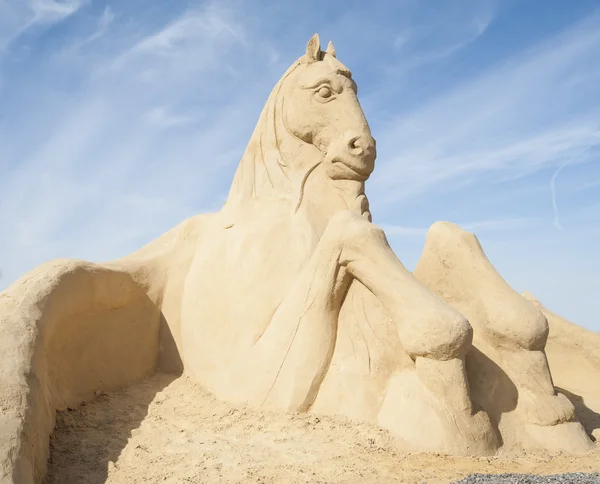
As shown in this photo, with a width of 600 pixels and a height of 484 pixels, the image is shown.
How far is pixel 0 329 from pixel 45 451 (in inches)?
28.1

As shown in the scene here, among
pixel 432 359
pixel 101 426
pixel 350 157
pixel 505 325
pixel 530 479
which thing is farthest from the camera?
pixel 350 157

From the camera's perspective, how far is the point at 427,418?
378 centimetres

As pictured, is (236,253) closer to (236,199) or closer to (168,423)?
(236,199)

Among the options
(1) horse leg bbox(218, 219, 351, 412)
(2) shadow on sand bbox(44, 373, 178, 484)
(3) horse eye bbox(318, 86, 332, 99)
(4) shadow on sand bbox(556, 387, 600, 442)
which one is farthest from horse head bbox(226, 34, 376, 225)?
(4) shadow on sand bbox(556, 387, 600, 442)

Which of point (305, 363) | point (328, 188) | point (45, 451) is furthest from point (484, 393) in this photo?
point (45, 451)

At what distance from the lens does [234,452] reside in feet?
12.0

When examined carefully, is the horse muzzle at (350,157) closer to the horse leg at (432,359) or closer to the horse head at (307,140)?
the horse head at (307,140)

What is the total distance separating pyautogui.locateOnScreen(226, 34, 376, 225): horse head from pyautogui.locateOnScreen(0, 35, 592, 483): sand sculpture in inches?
0.4

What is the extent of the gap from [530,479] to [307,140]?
9.10 ft

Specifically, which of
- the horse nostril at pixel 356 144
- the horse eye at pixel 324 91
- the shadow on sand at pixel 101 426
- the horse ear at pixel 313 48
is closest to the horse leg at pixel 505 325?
the horse nostril at pixel 356 144

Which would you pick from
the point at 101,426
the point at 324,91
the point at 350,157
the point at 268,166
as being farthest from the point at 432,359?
the point at 324,91

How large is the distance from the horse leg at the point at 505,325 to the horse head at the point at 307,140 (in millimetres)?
854

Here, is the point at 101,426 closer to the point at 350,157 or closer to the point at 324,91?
the point at 350,157

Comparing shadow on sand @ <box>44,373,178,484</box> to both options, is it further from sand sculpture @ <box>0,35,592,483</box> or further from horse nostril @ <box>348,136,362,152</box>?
horse nostril @ <box>348,136,362,152</box>
